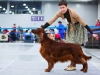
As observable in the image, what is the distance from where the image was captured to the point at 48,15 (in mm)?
22266

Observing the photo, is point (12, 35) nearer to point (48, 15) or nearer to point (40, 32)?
point (48, 15)

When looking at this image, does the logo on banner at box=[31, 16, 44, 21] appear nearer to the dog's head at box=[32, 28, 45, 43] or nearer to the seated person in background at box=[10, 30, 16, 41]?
the seated person in background at box=[10, 30, 16, 41]

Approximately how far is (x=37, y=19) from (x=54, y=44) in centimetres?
1842

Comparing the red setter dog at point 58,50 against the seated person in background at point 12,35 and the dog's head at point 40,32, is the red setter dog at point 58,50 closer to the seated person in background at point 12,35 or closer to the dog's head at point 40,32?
the dog's head at point 40,32

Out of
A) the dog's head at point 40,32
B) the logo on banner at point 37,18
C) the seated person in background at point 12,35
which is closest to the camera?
the dog's head at point 40,32

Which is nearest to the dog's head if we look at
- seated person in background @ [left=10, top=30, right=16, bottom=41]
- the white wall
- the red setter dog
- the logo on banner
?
the red setter dog

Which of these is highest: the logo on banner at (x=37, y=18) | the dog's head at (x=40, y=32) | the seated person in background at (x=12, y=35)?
the logo on banner at (x=37, y=18)

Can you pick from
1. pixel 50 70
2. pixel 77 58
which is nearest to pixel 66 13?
pixel 77 58

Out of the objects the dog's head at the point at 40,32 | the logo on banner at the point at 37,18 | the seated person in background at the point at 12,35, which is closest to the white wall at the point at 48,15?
the logo on banner at the point at 37,18

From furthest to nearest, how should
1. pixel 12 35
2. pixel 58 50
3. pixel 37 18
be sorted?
pixel 37 18 → pixel 12 35 → pixel 58 50

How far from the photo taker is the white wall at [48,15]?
72.0 feet

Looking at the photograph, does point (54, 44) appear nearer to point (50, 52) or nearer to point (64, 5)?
point (50, 52)

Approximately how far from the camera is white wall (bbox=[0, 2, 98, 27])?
2194 cm

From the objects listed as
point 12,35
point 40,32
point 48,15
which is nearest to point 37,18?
point 48,15
